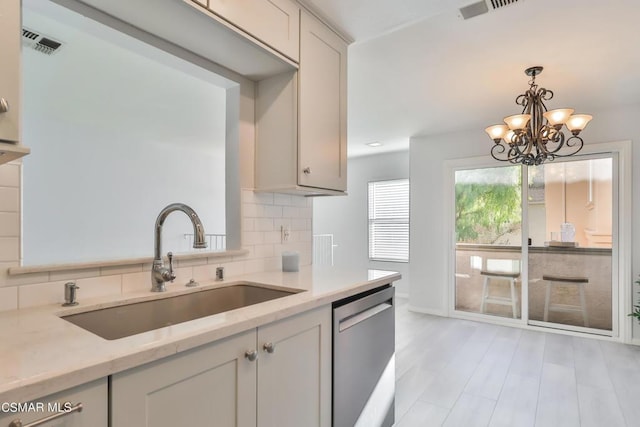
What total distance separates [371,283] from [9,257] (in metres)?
1.44

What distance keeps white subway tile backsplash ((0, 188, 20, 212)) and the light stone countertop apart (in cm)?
35

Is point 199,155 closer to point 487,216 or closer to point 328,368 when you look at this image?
point 487,216

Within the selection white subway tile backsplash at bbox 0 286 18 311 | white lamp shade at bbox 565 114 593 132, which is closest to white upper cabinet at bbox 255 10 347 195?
white subway tile backsplash at bbox 0 286 18 311

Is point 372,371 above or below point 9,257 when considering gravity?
below

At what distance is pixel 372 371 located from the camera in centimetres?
175

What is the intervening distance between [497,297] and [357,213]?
2.83m

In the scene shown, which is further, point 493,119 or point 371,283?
point 493,119

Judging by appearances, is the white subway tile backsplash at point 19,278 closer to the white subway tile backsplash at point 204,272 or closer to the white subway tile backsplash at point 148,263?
the white subway tile backsplash at point 148,263

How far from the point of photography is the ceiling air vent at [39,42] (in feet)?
7.00

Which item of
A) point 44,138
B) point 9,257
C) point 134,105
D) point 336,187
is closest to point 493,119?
point 336,187

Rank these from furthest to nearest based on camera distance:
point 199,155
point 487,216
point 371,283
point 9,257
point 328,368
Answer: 1. point 199,155
2. point 487,216
3. point 371,283
4. point 328,368
5. point 9,257

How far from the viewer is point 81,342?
82cm

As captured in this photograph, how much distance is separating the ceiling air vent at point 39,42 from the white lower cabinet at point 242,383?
2.37 meters

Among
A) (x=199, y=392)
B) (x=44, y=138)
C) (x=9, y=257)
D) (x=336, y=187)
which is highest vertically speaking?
(x=44, y=138)
